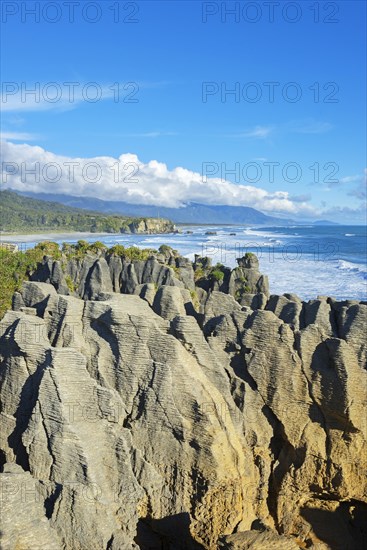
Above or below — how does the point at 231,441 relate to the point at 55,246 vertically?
below

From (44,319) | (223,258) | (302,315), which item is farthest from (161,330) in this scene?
(223,258)

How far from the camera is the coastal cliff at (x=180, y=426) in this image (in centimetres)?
995

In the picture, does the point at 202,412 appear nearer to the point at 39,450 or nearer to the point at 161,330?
the point at 161,330

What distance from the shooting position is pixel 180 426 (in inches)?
418

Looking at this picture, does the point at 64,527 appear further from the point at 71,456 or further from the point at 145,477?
the point at 145,477

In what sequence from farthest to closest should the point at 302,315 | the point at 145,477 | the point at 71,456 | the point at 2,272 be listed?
the point at 2,272
the point at 302,315
the point at 145,477
the point at 71,456

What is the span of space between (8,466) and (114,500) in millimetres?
2336

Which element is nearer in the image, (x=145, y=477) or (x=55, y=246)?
(x=145, y=477)

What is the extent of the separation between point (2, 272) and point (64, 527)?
30.0 m

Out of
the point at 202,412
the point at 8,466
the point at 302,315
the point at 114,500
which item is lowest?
the point at 114,500

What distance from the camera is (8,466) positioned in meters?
10.1

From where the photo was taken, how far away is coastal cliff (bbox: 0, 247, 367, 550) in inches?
392

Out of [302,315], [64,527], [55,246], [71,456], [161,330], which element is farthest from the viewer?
[55,246]

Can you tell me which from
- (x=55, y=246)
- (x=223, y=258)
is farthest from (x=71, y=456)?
(x=223, y=258)
